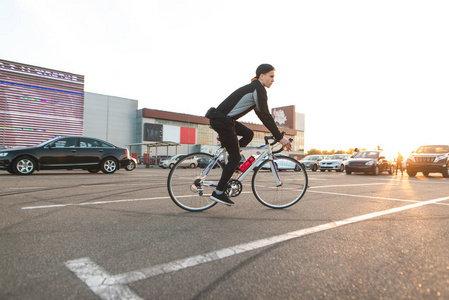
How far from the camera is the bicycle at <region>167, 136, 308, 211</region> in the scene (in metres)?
3.93

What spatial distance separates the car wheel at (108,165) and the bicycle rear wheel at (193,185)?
916cm

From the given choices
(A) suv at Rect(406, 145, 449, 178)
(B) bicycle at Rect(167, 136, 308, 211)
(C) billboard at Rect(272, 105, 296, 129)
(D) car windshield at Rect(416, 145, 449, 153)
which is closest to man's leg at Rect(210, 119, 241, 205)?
(B) bicycle at Rect(167, 136, 308, 211)

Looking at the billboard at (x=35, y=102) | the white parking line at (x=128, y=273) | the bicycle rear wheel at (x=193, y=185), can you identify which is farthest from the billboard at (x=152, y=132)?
the white parking line at (x=128, y=273)

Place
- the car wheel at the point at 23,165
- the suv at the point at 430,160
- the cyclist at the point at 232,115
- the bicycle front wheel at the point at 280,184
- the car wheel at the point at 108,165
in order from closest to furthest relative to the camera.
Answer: the cyclist at the point at 232,115
the bicycle front wheel at the point at 280,184
the car wheel at the point at 23,165
the car wheel at the point at 108,165
the suv at the point at 430,160

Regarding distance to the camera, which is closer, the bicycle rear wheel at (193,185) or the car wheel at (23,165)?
the bicycle rear wheel at (193,185)

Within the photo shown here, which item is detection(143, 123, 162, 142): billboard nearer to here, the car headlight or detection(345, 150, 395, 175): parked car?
detection(345, 150, 395, 175): parked car

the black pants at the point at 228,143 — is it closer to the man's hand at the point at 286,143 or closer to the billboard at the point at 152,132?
the man's hand at the point at 286,143

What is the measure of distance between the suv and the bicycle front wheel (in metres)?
13.9

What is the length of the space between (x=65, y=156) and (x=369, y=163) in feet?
48.6

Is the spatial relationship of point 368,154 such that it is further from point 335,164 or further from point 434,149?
point 335,164

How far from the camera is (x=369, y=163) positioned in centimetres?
1691

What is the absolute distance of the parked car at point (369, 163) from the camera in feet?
55.5

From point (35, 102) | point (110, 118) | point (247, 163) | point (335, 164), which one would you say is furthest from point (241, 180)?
point (110, 118)

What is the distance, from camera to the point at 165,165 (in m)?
32.4
